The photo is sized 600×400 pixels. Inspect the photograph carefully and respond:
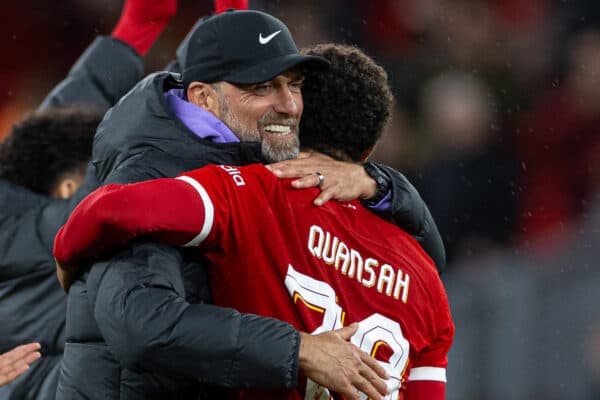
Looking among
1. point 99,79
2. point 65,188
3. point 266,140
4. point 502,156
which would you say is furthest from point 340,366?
point 502,156

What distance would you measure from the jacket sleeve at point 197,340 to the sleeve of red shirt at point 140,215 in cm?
10

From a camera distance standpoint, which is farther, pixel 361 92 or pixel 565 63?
pixel 565 63

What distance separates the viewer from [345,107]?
2.26m

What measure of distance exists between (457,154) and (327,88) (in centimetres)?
302

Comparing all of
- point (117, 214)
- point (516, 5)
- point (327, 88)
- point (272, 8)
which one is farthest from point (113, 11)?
point (117, 214)

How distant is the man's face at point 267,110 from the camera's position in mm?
2271

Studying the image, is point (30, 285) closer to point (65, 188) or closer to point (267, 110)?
point (65, 188)

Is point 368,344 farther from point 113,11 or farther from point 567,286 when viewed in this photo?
point 113,11

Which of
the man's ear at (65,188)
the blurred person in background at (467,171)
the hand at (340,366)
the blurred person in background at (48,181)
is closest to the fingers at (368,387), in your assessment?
the hand at (340,366)

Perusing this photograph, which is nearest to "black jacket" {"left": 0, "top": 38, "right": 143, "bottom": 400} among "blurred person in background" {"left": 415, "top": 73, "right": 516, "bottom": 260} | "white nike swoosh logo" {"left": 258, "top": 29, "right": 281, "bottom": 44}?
"white nike swoosh logo" {"left": 258, "top": 29, "right": 281, "bottom": 44}

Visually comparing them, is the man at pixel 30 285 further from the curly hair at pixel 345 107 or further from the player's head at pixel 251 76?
the curly hair at pixel 345 107

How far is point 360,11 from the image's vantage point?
19.4 feet

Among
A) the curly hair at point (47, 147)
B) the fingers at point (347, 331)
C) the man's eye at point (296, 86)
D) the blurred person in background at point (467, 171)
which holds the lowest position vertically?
the blurred person in background at point (467, 171)

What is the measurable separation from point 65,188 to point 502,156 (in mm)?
2601
